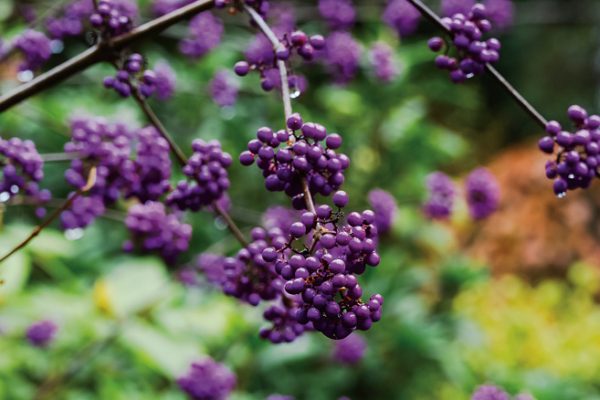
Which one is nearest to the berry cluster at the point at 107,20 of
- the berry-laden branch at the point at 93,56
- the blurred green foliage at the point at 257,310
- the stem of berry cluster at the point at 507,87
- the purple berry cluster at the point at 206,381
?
the berry-laden branch at the point at 93,56

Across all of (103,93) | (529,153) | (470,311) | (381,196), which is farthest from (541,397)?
(529,153)

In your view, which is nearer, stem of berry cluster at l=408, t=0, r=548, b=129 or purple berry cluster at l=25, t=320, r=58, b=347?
stem of berry cluster at l=408, t=0, r=548, b=129

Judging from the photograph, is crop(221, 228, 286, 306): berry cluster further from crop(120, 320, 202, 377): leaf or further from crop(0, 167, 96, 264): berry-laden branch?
crop(120, 320, 202, 377): leaf

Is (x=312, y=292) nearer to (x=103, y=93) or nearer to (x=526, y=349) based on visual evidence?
(x=103, y=93)

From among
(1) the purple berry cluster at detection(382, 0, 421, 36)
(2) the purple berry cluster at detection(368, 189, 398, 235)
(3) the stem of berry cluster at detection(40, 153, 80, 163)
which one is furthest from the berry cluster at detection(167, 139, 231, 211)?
(1) the purple berry cluster at detection(382, 0, 421, 36)

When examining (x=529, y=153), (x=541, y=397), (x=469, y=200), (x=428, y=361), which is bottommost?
(x=541, y=397)

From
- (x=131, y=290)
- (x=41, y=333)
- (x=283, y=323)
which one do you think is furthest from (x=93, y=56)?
(x=41, y=333)
